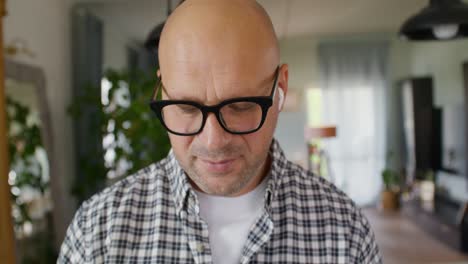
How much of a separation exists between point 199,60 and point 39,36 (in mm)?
2168

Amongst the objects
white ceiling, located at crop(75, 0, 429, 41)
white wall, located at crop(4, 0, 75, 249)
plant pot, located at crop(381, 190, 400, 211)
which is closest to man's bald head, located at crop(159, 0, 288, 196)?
white ceiling, located at crop(75, 0, 429, 41)

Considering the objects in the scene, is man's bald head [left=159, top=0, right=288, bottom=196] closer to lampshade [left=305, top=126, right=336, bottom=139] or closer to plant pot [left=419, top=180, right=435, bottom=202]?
lampshade [left=305, top=126, right=336, bottom=139]

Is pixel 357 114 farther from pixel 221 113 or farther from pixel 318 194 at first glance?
pixel 221 113

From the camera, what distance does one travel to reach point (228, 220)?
0.59 m

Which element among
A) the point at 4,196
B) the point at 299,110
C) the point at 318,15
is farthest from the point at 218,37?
the point at 299,110

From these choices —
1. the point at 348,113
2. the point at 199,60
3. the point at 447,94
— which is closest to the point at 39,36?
the point at 348,113

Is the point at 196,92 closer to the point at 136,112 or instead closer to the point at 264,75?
the point at 264,75

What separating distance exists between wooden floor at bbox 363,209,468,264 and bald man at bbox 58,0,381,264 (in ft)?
6.78

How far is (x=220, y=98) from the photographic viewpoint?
17.4 inches

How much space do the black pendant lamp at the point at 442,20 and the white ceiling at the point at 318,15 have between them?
416 mm

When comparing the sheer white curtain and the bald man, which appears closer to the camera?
the bald man

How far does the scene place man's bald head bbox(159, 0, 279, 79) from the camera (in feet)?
1.44

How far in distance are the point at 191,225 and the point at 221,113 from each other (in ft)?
0.60

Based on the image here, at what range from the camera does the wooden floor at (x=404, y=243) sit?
2621mm
